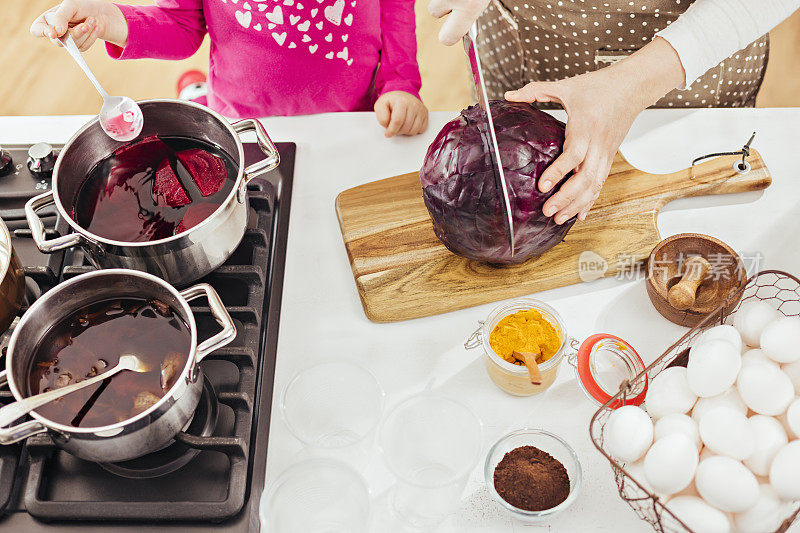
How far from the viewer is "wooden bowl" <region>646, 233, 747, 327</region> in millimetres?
1047

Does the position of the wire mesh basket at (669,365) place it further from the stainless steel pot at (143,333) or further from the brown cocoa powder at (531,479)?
the stainless steel pot at (143,333)

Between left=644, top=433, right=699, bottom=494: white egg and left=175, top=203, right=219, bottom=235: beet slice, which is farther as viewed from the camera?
left=175, top=203, right=219, bottom=235: beet slice

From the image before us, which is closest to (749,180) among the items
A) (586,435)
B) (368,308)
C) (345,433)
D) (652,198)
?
(652,198)

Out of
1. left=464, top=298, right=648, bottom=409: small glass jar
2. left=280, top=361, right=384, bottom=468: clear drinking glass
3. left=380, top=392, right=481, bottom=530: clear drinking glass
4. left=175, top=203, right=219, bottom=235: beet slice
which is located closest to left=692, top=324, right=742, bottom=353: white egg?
left=464, top=298, right=648, bottom=409: small glass jar

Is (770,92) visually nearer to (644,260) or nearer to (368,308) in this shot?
(644,260)

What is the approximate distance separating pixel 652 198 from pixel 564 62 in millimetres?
401

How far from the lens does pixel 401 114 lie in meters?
1.28

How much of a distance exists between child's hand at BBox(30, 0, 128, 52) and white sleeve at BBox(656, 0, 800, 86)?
0.98 metres

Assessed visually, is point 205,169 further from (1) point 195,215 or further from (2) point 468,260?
(2) point 468,260

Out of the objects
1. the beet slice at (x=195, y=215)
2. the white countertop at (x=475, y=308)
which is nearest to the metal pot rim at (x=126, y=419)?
the beet slice at (x=195, y=215)

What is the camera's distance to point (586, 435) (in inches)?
38.5

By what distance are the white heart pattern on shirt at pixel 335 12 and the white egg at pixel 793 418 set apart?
3.34 ft

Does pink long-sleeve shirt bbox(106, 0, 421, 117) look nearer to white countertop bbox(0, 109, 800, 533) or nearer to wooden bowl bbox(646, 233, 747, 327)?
white countertop bbox(0, 109, 800, 533)

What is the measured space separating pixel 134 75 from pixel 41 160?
5.10 feet
